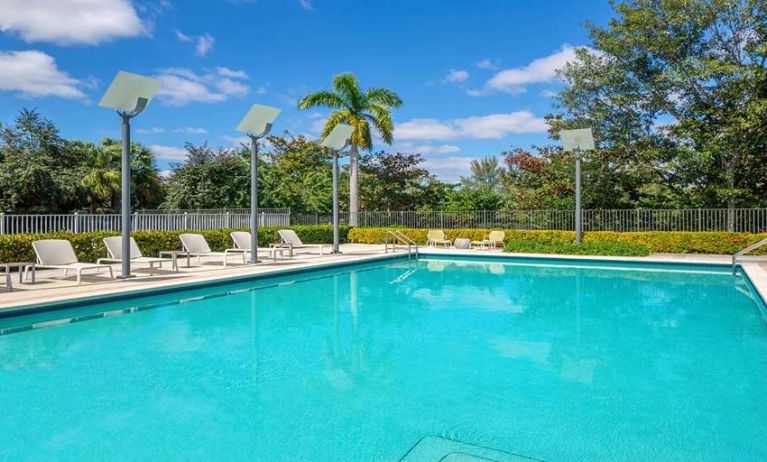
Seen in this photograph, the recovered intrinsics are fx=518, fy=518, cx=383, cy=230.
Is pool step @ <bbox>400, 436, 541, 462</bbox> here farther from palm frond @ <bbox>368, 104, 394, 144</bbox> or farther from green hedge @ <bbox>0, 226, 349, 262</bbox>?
palm frond @ <bbox>368, 104, 394, 144</bbox>

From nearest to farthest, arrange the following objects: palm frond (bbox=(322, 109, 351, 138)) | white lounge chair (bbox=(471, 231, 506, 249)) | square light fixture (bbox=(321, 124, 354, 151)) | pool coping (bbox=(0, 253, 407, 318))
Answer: pool coping (bbox=(0, 253, 407, 318))
square light fixture (bbox=(321, 124, 354, 151))
white lounge chair (bbox=(471, 231, 506, 249))
palm frond (bbox=(322, 109, 351, 138))

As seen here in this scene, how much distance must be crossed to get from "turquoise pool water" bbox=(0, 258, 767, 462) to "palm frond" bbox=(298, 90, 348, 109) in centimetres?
1639

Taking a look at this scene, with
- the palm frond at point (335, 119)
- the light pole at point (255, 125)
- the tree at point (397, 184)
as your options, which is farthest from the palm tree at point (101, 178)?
the light pole at point (255, 125)

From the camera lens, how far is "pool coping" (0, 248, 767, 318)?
7.58 meters

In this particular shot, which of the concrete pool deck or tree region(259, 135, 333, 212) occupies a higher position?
tree region(259, 135, 333, 212)

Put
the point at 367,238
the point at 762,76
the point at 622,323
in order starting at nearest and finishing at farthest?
the point at 622,323, the point at 762,76, the point at 367,238

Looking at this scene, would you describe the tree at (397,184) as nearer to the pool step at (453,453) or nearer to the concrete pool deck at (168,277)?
the concrete pool deck at (168,277)

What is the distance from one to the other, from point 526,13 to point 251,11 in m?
10.7

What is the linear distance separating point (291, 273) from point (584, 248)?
9756 mm

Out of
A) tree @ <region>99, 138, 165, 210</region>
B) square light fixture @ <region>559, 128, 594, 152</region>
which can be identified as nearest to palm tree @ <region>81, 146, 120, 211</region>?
tree @ <region>99, 138, 165, 210</region>

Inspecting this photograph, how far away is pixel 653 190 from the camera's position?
22.1 m

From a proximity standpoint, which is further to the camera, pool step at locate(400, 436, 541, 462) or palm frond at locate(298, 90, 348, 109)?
palm frond at locate(298, 90, 348, 109)

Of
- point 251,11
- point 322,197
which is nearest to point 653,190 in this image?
point 322,197

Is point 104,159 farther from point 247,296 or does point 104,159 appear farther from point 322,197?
point 247,296
